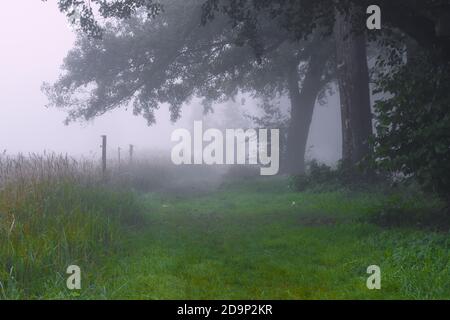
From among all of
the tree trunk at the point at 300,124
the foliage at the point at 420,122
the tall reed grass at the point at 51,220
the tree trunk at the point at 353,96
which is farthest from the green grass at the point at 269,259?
the tree trunk at the point at 300,124

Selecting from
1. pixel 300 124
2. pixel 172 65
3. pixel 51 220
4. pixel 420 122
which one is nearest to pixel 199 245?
pixel 51 220

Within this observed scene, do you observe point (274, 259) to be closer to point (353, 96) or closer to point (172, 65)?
point (353, 96)

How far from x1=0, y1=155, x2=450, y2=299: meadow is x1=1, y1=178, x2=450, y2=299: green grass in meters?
0.02

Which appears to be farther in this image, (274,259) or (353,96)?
(353,96)

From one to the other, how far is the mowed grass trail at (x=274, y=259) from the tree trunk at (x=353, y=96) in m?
3.68

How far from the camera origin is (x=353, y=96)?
624 inches

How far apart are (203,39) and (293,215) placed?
43.3 feet

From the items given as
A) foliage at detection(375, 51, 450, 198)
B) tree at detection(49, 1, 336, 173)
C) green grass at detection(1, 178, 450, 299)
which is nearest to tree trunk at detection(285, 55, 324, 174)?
tree at detection(49, 1, 336, 173)

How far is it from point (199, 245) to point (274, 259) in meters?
1.57

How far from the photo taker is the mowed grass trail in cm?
605

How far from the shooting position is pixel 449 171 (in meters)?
8.68

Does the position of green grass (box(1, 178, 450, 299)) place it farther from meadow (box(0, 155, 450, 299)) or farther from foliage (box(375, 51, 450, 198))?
foliage (box(375, 51, 450, 198))

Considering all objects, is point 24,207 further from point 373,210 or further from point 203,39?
point 203,39
